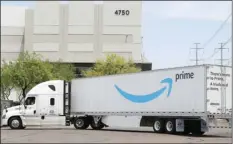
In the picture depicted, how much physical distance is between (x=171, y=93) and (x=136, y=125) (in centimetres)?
350

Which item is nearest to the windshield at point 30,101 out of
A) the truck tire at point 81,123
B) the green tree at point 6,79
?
the truck tire at point 81,123

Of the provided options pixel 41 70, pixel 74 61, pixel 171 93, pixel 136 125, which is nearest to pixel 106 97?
pixel 136 125

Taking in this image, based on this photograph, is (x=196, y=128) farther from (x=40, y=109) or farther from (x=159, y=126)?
(x=40, y=109)

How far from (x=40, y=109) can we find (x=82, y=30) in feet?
210

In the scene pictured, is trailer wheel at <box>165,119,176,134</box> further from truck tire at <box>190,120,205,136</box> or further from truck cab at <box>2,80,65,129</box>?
truck cab at <box>2,80,65,129</box>

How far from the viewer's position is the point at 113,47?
93.6 metres

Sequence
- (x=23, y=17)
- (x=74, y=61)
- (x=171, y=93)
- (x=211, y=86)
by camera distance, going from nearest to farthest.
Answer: (x=211, y=86), (x=171, y=93), (x=74, y=61), (x=23, y=17)

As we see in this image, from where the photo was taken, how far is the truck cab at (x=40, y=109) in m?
31.7

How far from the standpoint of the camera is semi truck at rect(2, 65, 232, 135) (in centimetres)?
2291

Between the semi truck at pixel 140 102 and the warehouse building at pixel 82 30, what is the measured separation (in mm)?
61197

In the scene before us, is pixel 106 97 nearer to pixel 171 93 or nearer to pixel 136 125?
pixel 136 125

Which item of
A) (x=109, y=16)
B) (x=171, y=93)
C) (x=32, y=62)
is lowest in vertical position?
(x=171, y=93)

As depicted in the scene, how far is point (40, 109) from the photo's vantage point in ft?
104

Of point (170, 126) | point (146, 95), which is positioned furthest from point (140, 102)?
point (170, 126)
